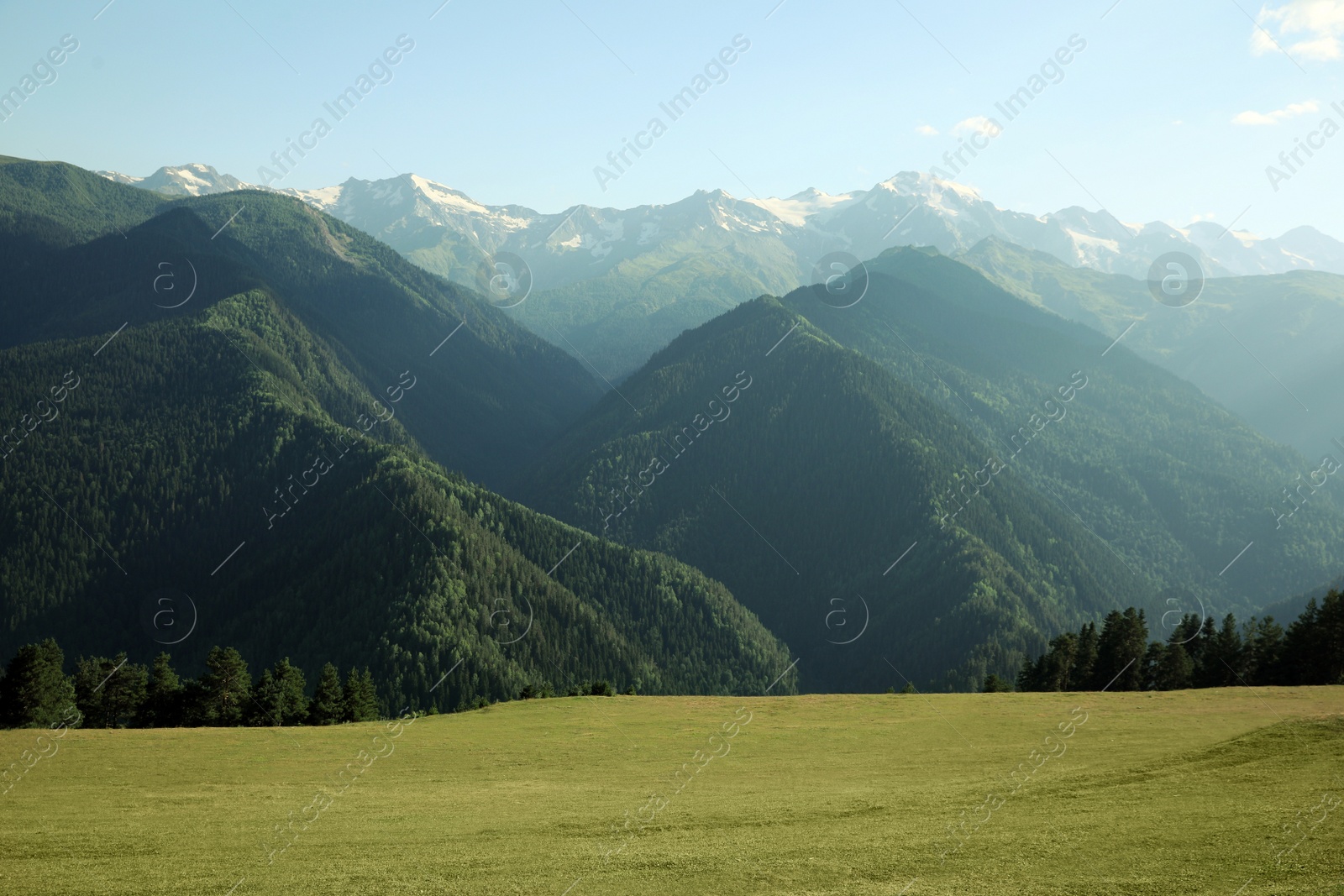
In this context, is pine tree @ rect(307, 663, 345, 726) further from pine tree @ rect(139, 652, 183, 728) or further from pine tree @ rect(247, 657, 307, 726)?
pine tree @ rect(139, 652, 183, 728)

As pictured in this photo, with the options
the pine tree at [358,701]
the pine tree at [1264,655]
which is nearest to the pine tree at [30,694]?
the pine tree at [358,701]

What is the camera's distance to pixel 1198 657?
109m

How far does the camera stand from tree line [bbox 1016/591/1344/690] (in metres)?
93.1

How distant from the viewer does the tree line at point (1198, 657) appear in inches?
3666

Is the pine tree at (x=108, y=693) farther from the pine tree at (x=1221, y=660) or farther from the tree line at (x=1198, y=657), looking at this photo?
the pine tree at (x=1221, y=660)

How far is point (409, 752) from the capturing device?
66.8m

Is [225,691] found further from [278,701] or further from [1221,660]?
[1221,660]

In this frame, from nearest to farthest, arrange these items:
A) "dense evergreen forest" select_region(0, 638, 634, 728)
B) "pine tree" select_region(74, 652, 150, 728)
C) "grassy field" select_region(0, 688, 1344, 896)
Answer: "grassy field" select_region(0, 688, 1344, 896)
"dense evergreen forest" select_region(0, 638, 634, 728)
"pine tree" select_region(74, 652, 150, 728)

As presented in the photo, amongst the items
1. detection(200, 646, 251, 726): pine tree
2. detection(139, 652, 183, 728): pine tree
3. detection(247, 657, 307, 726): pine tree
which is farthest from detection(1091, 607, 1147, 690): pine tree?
detection(139, 652, 183, 728): pine tree

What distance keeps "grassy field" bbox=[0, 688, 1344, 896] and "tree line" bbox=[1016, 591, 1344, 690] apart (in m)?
21.8

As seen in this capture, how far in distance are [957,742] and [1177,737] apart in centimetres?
1482

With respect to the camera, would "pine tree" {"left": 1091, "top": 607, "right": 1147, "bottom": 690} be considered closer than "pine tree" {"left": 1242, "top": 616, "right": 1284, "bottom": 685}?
No

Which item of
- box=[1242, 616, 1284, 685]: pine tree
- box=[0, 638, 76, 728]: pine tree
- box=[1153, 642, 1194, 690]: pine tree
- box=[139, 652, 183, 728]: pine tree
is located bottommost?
box=[139, 652, 183, 728]: pine tree

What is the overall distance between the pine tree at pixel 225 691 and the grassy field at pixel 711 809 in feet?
41.6
